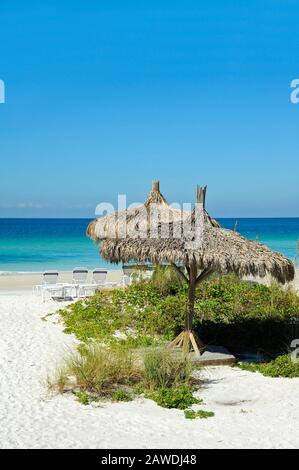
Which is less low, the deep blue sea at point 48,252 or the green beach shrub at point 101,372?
the deep blue sea at point 48,252

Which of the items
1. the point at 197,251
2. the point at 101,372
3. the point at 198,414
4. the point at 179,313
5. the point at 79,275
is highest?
the point at 197,251

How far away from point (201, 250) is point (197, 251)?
2.5 inches

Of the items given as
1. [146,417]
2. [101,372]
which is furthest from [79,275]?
[146,417]

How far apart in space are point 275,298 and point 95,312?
12.5ft

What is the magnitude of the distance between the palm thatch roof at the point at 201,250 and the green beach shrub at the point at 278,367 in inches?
49.6

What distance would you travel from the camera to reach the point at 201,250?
8.49 metres

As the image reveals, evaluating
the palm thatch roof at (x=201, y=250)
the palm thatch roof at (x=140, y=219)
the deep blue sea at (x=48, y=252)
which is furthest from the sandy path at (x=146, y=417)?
the deep blue sea at (x=48, y=252)

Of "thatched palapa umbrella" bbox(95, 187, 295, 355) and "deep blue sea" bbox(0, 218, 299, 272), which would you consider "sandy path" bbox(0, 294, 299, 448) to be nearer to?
"thatched palapa umbrella" bbox(95, 187, 295, 355)

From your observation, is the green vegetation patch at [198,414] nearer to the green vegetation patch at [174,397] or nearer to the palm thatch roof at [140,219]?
the green vegetation patch at [174,397]

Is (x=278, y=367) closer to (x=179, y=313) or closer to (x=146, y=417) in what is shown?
(x=146, y=417)

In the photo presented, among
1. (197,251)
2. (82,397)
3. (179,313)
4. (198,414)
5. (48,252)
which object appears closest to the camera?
(198,414)

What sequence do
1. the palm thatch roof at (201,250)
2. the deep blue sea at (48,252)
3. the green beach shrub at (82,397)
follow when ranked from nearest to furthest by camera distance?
the green beach shrub at (82,397)
the palm thatch roof at (201,250)
the deep blue sea at (48,252)

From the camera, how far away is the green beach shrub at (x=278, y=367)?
8.35 m
